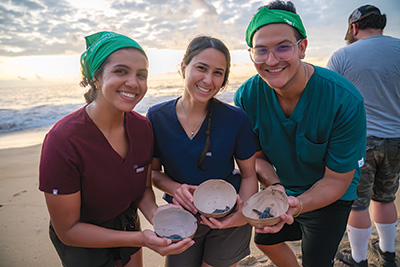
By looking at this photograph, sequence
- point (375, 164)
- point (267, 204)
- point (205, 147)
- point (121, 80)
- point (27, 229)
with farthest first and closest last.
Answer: point (27, 229) → point (375, 164) → point (267, 204) → point (205, 147) → point (121, 80)

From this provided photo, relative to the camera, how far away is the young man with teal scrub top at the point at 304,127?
204 centimetres

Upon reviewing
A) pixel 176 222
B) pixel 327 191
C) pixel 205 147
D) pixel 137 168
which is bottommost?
pixel 176 222

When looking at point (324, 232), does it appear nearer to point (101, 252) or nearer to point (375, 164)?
point (375, 164)

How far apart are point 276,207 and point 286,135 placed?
0.58 m

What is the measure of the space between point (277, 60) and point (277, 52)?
0.06 m

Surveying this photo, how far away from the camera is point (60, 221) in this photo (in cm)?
173

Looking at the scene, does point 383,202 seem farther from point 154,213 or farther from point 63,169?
point 63,169

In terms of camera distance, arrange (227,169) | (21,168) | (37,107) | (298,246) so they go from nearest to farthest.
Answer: (227,169) < (298,246) < (21,168) < (37,107)

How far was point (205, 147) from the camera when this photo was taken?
2.07 meters

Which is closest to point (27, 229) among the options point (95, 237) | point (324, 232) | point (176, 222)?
point (95, 237)

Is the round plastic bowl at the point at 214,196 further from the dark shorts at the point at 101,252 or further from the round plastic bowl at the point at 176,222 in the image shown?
the dark shorts at the point at 101,252

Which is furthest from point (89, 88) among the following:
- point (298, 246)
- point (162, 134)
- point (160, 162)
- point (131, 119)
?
point (298, 246)

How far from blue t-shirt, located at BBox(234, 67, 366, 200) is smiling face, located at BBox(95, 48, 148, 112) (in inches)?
39.4

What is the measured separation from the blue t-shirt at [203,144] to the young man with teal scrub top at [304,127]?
30 centimetres
